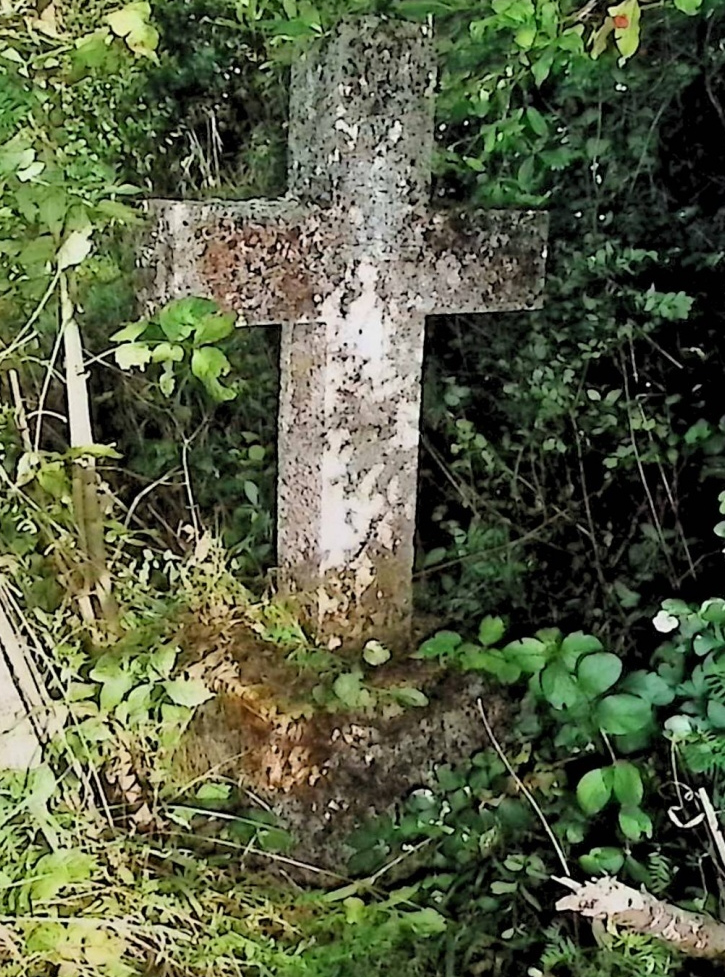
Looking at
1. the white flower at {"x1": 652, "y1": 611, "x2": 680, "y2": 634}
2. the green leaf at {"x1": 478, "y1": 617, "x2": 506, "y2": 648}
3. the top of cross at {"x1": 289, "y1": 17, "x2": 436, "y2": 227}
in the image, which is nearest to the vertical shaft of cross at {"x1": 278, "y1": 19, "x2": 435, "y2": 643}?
the top of cross at {"x1": 289, "y1": 17, "x2": 436, "y2": 227}

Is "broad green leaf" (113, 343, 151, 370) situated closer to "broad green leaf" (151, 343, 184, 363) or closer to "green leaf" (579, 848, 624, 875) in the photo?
"broad green leaf" (151, 343, 184, 363)

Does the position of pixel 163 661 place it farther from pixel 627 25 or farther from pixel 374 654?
pixel 627 25

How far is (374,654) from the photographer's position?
4.37ft

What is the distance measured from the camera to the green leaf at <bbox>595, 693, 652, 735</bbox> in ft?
3.67

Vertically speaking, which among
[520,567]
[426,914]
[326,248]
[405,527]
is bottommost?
[426,914]

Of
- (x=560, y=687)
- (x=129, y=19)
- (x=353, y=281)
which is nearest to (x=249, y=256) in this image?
(x=353, y=281)

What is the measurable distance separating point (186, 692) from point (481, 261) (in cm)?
59

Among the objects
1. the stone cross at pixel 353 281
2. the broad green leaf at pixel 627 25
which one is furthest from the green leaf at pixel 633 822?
the broad green leaf at pixel 627 25

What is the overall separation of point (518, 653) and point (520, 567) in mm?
504

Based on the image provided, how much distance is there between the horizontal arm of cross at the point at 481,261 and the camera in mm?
1319

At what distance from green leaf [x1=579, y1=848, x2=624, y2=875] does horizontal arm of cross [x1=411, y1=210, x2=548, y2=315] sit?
61cm

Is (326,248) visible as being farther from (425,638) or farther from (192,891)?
(192,891)

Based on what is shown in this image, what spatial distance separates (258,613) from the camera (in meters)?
1.39

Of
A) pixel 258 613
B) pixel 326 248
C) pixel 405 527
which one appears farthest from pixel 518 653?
pixel 326 248
